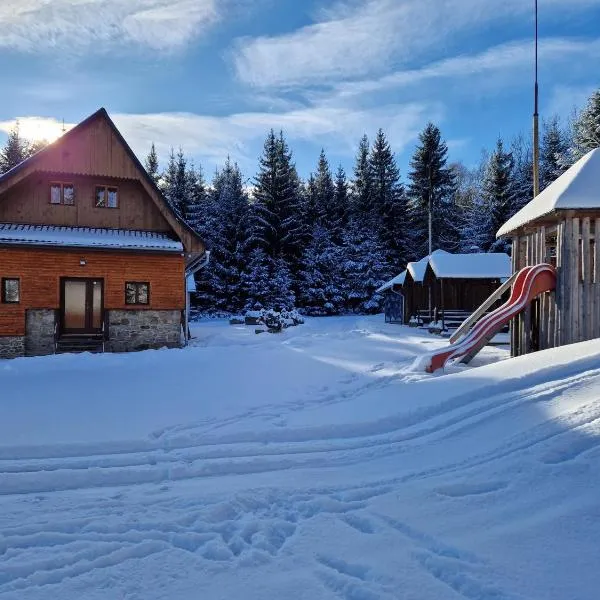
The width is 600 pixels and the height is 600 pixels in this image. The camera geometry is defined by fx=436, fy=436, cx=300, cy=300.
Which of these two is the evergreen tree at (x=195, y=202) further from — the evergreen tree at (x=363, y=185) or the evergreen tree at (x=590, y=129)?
the evergreen tree at (x=590, y=129)

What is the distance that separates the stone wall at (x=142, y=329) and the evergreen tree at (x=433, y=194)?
109 ft

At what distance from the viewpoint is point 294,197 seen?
4191cm

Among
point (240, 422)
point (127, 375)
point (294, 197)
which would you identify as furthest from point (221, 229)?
point (240, 422)

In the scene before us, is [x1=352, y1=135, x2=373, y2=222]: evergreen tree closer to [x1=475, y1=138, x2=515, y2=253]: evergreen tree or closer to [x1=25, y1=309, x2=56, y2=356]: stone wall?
[x1=475, y1=138, x2=515, y2=253]: evergreen tree

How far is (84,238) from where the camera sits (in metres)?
14.6

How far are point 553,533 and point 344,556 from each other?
136 cm

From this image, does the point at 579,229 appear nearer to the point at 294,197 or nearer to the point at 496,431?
the point at 496,431

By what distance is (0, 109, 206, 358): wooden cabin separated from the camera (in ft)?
47.2

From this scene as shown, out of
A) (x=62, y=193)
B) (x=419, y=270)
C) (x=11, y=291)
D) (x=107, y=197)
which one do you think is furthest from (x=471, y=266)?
(x=11, y=291)

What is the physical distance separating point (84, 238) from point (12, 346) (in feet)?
13.9

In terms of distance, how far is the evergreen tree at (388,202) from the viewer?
45125mm

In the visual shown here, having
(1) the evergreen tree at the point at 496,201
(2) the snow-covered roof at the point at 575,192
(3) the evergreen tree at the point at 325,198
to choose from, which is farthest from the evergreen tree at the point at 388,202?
(2) the snow-covered roof at the point at 575,192

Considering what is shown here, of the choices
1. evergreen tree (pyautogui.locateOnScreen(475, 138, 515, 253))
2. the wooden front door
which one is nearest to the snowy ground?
the wooden front door

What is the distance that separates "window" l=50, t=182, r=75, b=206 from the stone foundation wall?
15.9 ft
